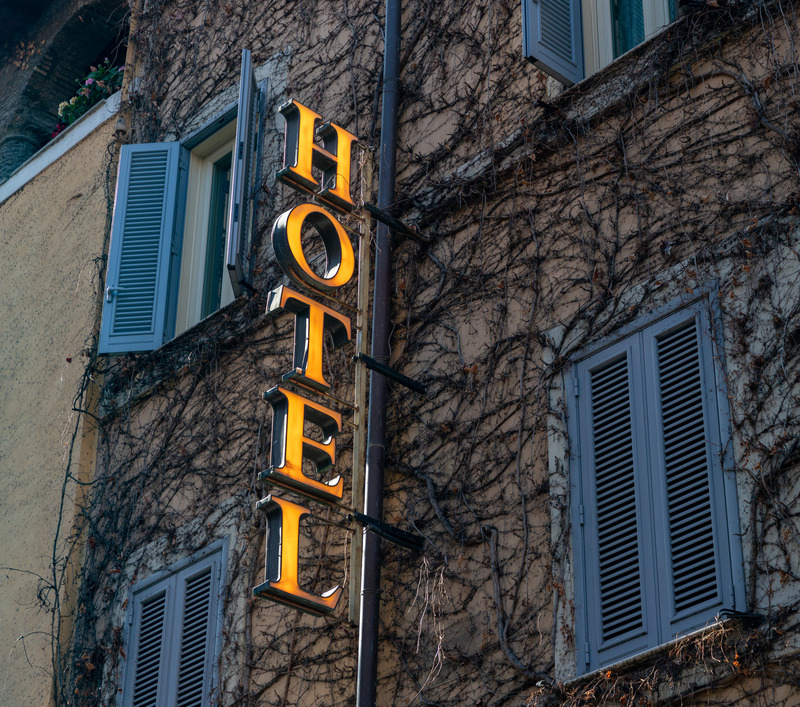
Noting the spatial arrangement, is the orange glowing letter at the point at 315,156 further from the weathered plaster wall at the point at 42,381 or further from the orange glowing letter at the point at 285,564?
the weathered plaster wall at the point at 42,381

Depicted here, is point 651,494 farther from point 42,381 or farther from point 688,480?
point 42,381

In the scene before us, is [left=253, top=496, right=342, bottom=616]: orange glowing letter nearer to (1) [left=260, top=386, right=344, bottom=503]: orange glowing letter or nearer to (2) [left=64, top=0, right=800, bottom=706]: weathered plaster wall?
(1) [left=260, top=386, right=344, bottom=503]: orange glowing letter

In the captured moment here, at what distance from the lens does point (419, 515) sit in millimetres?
7324

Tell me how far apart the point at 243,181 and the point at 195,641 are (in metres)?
3.07

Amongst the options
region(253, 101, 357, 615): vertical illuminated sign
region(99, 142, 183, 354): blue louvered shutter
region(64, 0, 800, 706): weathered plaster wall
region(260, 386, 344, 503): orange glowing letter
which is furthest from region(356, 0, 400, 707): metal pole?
region(99, 142, 183, 354): blue louvered shutter

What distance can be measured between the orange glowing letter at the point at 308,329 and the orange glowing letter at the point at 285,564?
2.34ft

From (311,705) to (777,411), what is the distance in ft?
9.95

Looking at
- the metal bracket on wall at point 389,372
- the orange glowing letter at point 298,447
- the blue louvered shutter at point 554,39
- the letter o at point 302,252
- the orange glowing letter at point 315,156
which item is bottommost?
the orange glowing letter at point 298,447

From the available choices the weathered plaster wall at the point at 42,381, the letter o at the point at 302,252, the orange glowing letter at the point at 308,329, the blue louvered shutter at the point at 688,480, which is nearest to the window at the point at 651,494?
the blue louvered shutter at the point at 688,480

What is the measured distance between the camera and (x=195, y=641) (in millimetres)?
8422

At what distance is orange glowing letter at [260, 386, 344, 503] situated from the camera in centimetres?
684

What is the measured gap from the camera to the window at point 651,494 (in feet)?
19.2

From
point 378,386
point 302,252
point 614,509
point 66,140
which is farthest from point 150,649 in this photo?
point 66,140

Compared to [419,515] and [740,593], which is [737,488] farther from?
[419,515]
